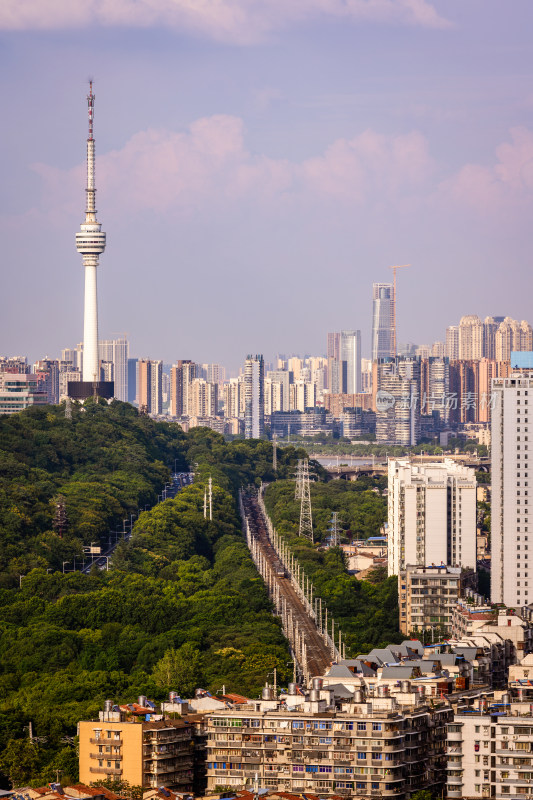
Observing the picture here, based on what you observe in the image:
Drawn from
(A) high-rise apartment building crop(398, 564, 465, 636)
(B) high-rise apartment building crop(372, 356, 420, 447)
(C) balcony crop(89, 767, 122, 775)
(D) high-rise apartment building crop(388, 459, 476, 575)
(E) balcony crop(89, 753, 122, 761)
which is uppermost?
(B) high-rise apartment building crop(372, 356, 420, 447)

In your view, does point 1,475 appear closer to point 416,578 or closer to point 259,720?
point 416,578

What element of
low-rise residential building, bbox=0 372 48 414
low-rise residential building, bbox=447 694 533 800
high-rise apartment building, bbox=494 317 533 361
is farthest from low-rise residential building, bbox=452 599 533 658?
high-rise apartment building, bbox=494 317 533 361

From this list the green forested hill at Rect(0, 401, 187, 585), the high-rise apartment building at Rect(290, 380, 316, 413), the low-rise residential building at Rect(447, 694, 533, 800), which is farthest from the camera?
the high-rise apartment building at Rect(290, 380, 316, 413)

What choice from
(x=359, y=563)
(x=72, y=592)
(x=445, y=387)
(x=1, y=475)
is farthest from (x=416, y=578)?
(x=445, y=387)

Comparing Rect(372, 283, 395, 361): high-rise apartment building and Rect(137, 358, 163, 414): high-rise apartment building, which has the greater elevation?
Rect(372, 283, 395, 361): high-rise apartment building

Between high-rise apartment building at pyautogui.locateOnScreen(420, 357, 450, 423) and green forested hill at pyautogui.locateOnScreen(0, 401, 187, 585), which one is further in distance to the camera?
high-rise apartment building at pyautogui.locateOnScreen(420, 357, 450, 423)

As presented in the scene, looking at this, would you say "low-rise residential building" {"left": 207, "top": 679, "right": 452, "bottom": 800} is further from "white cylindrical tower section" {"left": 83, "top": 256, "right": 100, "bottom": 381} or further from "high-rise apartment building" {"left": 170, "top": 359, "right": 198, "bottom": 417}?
"high-rise apartment building" {"left": 170, "top": 359, "right": 198, "bottom": 417}

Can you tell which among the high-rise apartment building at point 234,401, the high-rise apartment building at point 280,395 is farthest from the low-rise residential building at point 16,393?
the high-rise apartment building at point 280,395

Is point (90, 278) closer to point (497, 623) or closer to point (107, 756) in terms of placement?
point (497, 623)
